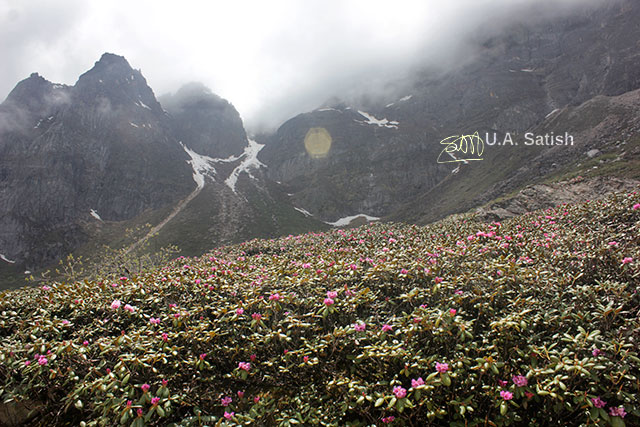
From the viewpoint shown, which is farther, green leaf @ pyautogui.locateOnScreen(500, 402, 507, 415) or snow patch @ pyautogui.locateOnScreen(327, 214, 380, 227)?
snow patch @ pyautogui.locateOnScreen(327, 214, 380, 227)

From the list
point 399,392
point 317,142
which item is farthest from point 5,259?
point 317,142

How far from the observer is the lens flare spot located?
6718 inches

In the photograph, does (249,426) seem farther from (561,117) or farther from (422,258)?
(561,117)

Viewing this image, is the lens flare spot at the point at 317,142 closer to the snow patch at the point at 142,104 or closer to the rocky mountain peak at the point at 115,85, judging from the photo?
the rocky mountain peak at the point at 115,85

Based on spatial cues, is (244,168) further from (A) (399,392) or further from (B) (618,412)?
(B) (618,412)

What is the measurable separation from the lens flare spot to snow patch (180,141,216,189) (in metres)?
60.9

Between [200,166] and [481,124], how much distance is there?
157 meters

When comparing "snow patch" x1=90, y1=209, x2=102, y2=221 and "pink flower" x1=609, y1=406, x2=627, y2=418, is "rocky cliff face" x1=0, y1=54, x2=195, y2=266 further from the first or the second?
"pink flower" x1=609, y1=406, x2=627, y2=418

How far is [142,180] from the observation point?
130125 millimetres

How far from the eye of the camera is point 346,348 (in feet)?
14.0

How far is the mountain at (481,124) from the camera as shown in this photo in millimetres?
93875

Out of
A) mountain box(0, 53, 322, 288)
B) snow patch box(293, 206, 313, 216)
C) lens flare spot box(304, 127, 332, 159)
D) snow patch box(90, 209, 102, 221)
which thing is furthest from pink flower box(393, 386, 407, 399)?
lens flare spot box(304, 127, 332, 159)

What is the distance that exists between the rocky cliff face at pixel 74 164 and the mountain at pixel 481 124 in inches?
2727

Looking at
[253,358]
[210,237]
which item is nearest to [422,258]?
[253,358]
